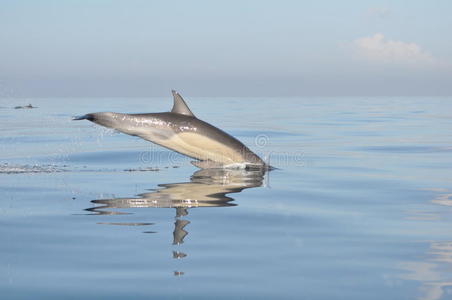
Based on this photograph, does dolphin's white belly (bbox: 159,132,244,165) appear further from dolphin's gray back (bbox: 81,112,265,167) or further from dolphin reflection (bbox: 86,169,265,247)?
dolphin reflection (bbox: 86,169,265,247)

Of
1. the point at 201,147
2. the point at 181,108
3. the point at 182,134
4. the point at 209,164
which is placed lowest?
the point at 209,164

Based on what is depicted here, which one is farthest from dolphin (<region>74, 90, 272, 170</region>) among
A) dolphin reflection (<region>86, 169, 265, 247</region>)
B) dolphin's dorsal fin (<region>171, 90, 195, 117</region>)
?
dolphin reflection (<region>86, 169, 265, 247</region>)

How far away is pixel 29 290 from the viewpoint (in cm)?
507

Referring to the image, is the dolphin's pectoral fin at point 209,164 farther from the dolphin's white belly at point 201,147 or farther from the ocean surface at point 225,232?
the ocean surface at point 225,232

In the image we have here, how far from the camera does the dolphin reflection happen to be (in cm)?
846

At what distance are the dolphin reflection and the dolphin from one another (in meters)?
0.42

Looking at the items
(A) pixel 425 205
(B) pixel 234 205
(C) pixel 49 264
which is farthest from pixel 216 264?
(A) pixel 425 205

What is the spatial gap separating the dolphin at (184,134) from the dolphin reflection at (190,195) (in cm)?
42

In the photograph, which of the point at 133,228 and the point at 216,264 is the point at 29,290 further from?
the point at 133,228

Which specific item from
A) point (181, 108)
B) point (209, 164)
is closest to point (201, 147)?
point (209, 164)

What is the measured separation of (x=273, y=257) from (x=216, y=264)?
58cm

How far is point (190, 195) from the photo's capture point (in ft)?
32.5

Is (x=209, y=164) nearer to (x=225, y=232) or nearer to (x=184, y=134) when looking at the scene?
(x=184, y=134)

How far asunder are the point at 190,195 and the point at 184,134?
3.23 meters
